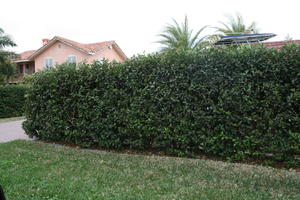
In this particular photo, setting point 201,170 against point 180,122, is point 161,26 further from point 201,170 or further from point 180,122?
point 201,170

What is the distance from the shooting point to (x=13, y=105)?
15.1m

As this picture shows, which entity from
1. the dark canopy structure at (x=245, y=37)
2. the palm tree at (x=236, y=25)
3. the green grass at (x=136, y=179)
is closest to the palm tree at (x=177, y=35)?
the palm tree at (x=236, y=25)

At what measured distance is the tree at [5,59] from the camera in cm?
1738

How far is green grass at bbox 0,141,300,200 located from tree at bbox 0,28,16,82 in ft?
51.0

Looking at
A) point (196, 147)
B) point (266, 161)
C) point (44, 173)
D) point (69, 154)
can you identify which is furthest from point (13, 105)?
point (266, 161)

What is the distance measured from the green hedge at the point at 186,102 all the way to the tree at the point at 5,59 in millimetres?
13775

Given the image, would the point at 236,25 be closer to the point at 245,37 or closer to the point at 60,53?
the point at 245,37

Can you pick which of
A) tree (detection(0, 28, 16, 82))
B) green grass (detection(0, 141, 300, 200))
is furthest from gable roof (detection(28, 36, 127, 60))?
green grass (detection(0, 141, 300, 200))

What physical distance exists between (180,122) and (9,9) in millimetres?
14183

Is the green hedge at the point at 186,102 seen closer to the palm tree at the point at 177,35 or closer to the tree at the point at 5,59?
the palm tree at the point at 177,35

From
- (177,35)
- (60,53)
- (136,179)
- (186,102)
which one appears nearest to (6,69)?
(60,53)

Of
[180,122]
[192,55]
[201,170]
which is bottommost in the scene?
[201,170]

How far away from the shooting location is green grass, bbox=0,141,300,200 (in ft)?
10.3

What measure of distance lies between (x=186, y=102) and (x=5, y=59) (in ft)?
60.6
